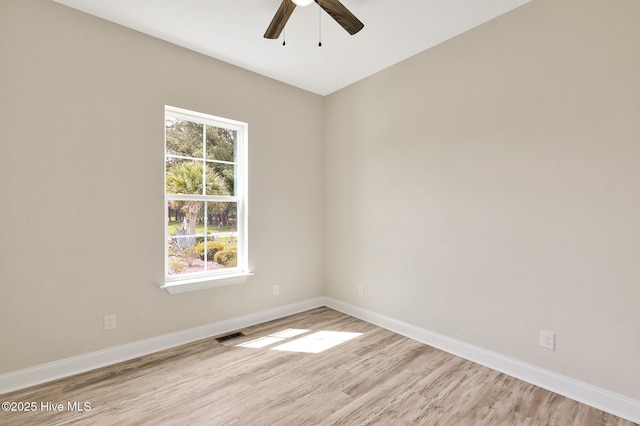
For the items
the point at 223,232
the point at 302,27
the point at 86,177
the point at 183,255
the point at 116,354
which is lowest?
the point at 116,354

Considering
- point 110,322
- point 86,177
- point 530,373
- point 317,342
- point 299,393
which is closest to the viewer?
point 299,393

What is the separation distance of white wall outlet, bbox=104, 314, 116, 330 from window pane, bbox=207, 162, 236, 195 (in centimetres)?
137

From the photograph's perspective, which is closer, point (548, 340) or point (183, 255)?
point (548, 340)

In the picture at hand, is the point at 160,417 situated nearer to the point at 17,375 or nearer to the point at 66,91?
the point at 17,375

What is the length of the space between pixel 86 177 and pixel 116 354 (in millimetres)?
1473

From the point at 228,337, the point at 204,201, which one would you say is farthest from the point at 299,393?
the point at 204,201

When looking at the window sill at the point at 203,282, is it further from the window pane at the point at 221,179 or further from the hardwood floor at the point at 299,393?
the window pane at the point at 221,179

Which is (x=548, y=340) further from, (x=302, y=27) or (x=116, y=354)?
(x=116, y=354)

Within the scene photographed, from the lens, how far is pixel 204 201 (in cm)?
303

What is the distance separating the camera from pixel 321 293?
3992 millimetres

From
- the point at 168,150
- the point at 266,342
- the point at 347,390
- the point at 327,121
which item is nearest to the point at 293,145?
the point at 327,121

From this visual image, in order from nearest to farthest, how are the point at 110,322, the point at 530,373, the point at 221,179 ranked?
the point at 530,373 < the point at 110,322 < the point at 221,179

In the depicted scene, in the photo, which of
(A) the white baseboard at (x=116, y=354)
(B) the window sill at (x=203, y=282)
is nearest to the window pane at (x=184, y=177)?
(B) the window sill at (x=203, y=282)

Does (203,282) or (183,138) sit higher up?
(183,138)
